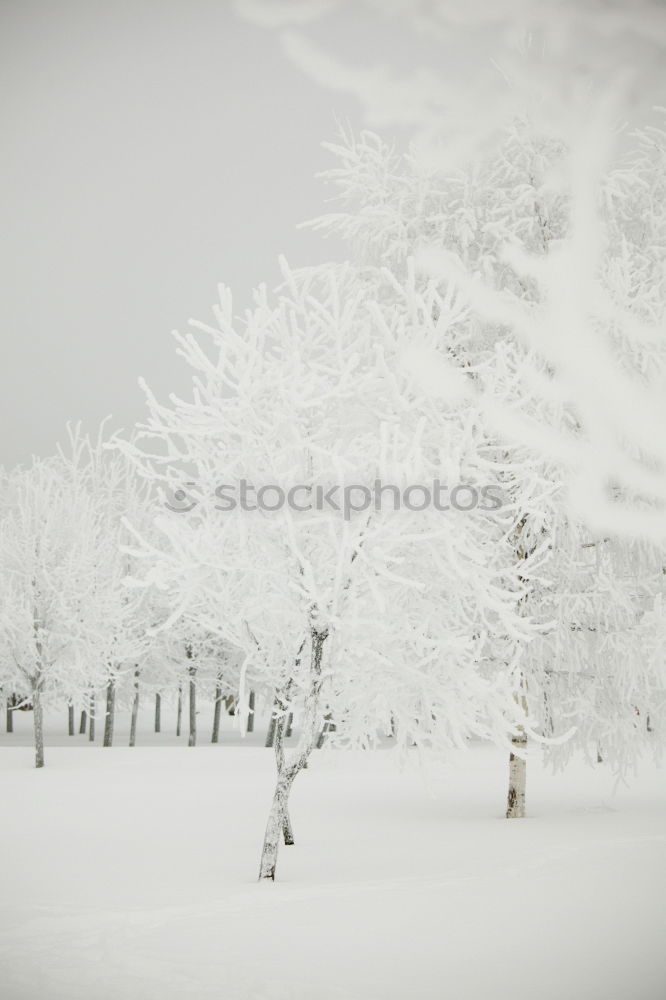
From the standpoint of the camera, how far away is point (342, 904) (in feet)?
20.4

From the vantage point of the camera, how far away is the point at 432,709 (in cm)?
715

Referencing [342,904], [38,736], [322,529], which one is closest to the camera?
[342,904]

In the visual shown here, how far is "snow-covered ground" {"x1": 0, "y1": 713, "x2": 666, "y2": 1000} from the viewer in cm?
466

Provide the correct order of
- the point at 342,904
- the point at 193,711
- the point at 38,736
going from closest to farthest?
the point at 342,904, the point at 38,736, the point at 193,711

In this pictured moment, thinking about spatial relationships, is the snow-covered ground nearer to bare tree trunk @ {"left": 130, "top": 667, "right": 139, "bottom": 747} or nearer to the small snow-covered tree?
the small snow-covered tree

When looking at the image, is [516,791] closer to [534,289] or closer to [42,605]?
[534,289]

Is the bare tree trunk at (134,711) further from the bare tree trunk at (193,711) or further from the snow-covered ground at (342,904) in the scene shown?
the snow-covered ground at (342,904)

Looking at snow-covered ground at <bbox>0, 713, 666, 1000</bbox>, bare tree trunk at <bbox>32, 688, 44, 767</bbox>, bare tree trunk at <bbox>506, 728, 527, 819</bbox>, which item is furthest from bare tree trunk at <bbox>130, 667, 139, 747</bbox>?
bare tree trunk at <bbox>506, 728, 527, 819</bbox>

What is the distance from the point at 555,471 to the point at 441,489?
2989 mm

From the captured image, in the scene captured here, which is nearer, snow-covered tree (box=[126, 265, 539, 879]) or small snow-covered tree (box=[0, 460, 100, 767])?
snow-covered tree (box=[126, 265, 539, 879])

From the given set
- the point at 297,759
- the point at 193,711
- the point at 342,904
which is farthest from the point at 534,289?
the point at 193,711

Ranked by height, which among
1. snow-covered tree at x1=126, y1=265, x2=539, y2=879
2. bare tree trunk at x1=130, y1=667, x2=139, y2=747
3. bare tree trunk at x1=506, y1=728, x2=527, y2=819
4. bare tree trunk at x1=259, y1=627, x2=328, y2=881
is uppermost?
snow-covered tree at x1=126, y1=265, x2=539, y2=879

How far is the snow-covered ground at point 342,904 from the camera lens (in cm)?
466

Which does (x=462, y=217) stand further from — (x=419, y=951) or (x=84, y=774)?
(x=84, y=774)
